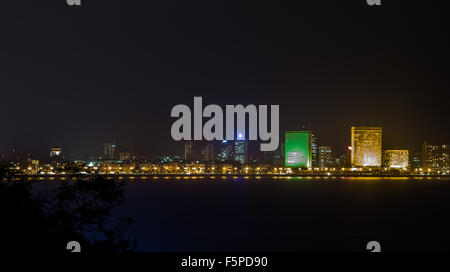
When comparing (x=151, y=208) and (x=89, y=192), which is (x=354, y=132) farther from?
(x=89, y=192)

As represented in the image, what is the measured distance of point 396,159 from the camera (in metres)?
132

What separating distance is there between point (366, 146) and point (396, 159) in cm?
888

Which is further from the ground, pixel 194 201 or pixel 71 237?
pixel 71 237

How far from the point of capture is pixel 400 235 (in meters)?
33.3

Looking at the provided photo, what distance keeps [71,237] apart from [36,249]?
0.71 metres

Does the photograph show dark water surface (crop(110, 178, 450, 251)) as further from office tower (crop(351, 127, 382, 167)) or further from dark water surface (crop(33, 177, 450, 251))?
office tower (crop(351, 127, 382, 167))

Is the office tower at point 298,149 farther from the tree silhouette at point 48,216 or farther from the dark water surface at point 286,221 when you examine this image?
the tree silhouette at point 48,216

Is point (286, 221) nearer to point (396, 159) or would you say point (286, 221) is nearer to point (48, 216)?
point (48, 216)

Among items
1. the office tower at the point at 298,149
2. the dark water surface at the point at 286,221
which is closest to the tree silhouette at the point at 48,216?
the dark water surface at the point at 286,221

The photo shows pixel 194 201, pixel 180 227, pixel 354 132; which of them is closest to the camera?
pixel 180 227

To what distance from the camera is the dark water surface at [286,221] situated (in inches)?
1162

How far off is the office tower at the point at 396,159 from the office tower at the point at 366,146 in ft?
6.89
